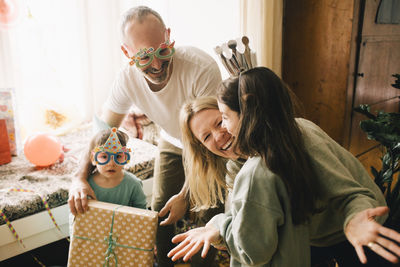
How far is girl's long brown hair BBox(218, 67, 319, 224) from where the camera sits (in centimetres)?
88

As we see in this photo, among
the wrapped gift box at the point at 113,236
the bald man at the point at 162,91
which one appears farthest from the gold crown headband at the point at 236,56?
the wrapped gift box at the point at 113,236

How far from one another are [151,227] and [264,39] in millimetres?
1588

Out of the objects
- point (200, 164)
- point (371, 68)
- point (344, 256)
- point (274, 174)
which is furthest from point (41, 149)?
point (371, 68)

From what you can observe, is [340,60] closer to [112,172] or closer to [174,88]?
[174,88]

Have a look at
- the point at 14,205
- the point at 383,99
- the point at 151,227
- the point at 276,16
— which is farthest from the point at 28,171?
the point at 383,99

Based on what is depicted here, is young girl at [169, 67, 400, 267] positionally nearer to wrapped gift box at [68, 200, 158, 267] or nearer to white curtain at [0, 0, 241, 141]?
wrapped gift box at [68, 200, 158, 267]

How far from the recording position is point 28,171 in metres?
2.06

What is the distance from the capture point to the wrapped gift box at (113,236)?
1316 millimetres

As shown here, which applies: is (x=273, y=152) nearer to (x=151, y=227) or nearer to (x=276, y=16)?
(x=151, y=227)

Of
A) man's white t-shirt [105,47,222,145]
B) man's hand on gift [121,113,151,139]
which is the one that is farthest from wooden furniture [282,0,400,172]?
man's hand on gift [121,113,151,139]

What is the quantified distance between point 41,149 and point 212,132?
4.29 feet

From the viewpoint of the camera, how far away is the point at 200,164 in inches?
54.0

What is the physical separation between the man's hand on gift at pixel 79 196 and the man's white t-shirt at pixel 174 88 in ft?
1.52

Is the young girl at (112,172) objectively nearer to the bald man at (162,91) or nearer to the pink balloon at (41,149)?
the bald man at (162,91)
